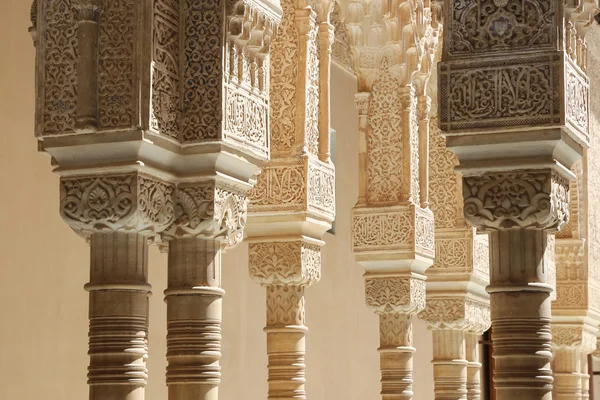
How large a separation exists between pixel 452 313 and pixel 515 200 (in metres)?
5.94

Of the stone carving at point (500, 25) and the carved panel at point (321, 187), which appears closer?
the stone carving at point (500, 25)

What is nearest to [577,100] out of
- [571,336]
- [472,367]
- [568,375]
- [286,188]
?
[286,188]

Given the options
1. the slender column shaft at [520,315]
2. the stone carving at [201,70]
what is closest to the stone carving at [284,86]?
the stone carving at [201,70]

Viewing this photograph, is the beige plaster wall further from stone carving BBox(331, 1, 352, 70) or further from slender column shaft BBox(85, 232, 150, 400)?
stone carving BBox(331, 1, 352, 70)

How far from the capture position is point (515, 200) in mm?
5355

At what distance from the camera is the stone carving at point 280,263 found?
7918mm

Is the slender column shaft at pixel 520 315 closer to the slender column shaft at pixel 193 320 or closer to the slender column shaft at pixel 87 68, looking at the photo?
the slender column shaft at pixel 193 320

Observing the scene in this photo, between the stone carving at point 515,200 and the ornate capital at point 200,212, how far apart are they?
1.12m

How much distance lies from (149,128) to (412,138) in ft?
16.2

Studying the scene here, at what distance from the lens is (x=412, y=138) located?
9859 mm

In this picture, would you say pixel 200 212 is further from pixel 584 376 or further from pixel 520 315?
pixel 584 376

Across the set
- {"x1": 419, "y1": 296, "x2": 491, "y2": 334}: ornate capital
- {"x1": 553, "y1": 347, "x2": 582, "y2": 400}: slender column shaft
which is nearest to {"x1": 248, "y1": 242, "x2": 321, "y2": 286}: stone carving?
{"x1": 419, "y1": 296, "x2": 491, "y2": 334}: ornate capital

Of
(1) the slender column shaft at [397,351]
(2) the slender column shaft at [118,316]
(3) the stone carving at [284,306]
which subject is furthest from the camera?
(1) the slender column shaft at [397,351]

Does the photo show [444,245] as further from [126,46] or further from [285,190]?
[126,46]
